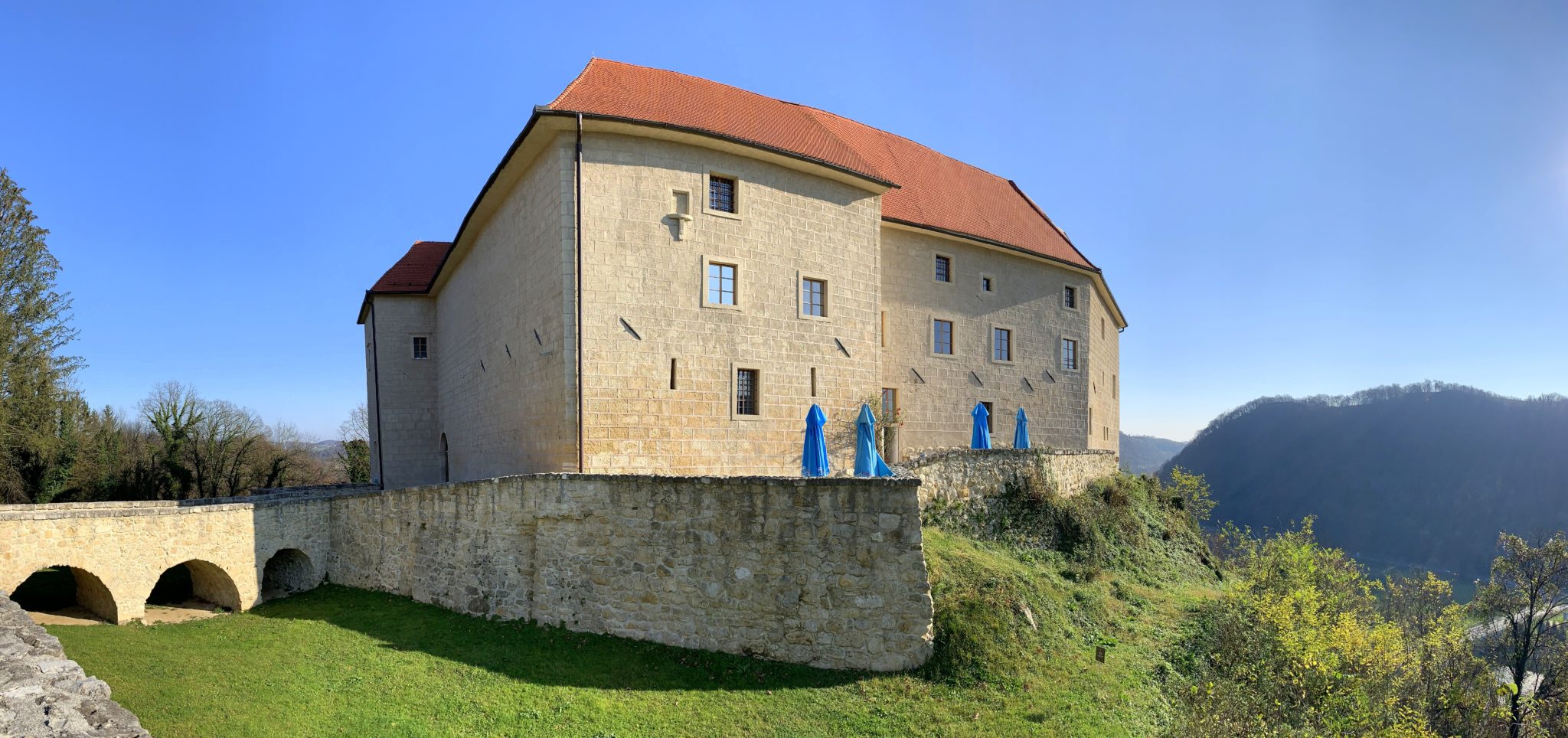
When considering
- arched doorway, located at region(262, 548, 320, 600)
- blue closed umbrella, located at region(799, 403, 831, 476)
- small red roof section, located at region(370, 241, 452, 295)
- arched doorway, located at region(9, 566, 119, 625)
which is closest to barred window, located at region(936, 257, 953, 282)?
blue closed umbrella, located at region(799, 403, 831, 476)

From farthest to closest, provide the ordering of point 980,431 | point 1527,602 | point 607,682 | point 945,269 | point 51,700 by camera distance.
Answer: point 1527,602 → point 945,269 → point 980,431 → point 607,682 → point 51,700

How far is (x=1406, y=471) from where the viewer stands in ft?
336

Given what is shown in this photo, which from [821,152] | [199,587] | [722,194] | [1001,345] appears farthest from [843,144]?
[199,587]

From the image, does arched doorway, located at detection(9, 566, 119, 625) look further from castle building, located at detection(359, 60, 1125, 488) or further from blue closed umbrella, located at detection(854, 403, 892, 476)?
blue closed umbrella, located at detection(854, 403, 892, 476)

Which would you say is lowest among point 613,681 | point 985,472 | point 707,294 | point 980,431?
point 613,681

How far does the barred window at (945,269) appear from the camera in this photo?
23125mm

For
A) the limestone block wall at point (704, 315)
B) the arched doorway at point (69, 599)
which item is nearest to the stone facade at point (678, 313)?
the limestone block wall at point (704, 315)

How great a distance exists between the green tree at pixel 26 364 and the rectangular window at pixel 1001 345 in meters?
37.4

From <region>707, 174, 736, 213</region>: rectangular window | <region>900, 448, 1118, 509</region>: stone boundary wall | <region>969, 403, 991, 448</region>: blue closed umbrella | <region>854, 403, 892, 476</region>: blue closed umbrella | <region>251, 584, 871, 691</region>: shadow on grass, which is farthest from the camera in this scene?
<region>969, 403, 991, 448</region>: blue closed umbrella

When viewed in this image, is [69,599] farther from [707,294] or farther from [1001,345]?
[1001,345]

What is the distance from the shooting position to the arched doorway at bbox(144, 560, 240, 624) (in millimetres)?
16677

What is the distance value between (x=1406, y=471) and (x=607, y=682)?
134 metres

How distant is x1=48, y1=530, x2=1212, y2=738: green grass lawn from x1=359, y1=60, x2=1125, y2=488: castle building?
4.69 meters

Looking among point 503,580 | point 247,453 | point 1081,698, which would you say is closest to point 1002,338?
point 1081,698
